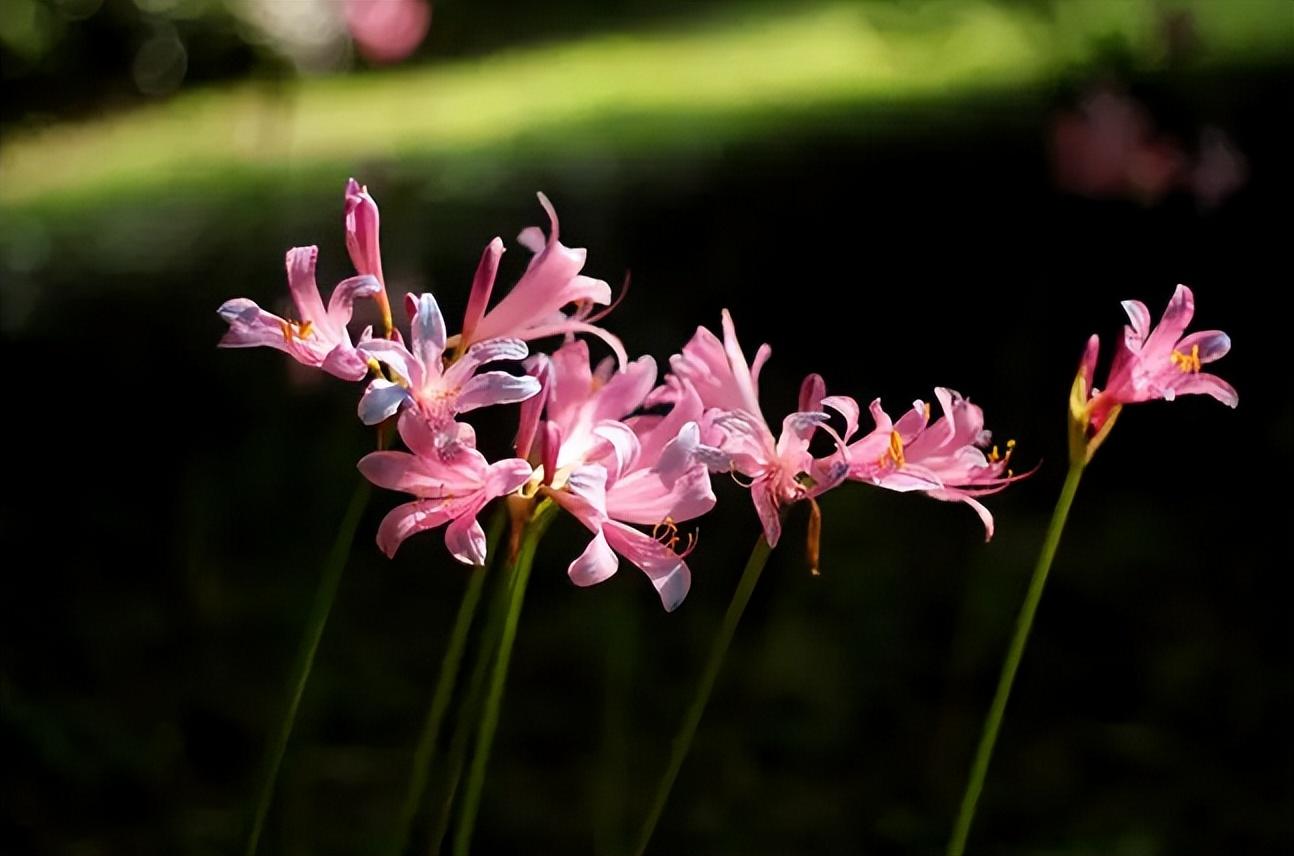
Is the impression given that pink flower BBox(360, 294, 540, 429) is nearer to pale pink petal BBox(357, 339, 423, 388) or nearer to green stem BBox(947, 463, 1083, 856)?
pale pink petal BBox(357, 339, 423, 388)

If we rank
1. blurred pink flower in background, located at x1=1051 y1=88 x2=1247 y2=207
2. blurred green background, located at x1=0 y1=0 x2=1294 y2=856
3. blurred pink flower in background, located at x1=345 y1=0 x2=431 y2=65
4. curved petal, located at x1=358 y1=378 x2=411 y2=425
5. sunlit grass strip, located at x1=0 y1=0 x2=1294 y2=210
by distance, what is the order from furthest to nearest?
sunlit grass strip, located at x1=0 y1=0 x2=1294 y2=210
blurred pink flower in background, located at x1=345 y1=0 x2=431 y2=65
blurred pink flower in background, located at x1=1051 y1=88 x2=1247 y2=207
blurred green background, located at x1=0 y1=0 x2=1294 y2=856
curved petal, located at x1=358 y1=378 x2=411 y2=425

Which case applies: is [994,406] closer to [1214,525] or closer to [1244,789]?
[1214,525]

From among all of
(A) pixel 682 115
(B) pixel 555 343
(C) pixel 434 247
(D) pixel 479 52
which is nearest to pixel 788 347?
(B) pixel 555 343

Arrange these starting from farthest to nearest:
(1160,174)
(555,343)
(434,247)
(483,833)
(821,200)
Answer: (434,247)
(821,200)
(555,343)
(1160,174)
(483,833)

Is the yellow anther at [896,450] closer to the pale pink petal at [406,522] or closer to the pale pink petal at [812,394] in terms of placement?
the pale pink petal at [812,394]

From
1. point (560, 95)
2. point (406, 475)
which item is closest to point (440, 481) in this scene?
point (406, 475)

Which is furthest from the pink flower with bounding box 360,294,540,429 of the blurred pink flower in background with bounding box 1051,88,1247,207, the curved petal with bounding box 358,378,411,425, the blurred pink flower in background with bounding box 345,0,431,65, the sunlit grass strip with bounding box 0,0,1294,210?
the sunlit grass strip with bounding box 0,0,1294,210

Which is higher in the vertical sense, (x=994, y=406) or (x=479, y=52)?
(x=479, y=52)

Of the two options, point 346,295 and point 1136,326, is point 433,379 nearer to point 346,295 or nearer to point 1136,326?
point 346,295
